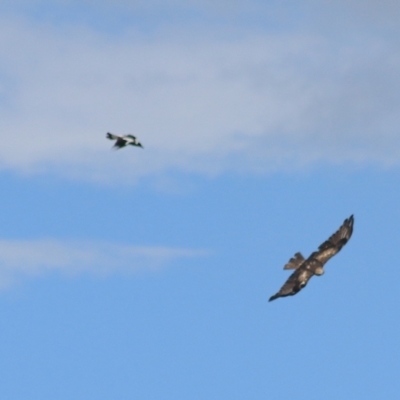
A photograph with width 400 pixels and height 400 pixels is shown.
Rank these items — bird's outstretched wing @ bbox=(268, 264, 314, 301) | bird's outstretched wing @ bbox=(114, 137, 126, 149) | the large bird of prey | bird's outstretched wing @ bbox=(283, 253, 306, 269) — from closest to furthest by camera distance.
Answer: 1. bird's outstretched wing @ bbox=(114, 137, 126, 149)
2. bird's outstretched wing @ bbox=(268, 264, 314, 301)
3. the large bird of prey
4. bird's outstretched wing @ bbox=(283, 253, 306, 269)

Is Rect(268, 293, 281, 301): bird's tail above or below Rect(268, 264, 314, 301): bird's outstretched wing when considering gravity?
below

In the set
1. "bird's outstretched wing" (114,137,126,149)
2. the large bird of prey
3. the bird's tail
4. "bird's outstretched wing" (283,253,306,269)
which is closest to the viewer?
the bird's tail

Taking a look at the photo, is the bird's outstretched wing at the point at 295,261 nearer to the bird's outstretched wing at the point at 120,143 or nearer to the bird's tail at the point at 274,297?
the bird's tail at the point at 274,297

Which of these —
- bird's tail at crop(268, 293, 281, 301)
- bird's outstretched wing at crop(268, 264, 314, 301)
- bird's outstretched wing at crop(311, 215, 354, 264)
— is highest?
bird's outstretched wing at crop(311, 215, 354, 264)

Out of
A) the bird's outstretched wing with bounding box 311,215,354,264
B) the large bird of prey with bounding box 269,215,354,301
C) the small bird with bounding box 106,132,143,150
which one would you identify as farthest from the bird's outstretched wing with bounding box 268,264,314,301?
the small bird with bounding box 106,132,143,150

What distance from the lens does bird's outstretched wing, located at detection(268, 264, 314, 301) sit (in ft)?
217

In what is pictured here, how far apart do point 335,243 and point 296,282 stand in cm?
542

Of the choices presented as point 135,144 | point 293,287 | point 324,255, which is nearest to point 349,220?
point 324,255

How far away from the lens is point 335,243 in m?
71.1

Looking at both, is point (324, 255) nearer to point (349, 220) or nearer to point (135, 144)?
point (349, 220)

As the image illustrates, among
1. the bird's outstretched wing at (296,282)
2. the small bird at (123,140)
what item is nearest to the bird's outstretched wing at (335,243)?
the bird's outstretched wing at (296,282)

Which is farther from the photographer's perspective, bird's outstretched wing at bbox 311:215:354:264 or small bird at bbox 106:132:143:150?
bird's outstretched wing at bbox 311:215:354:264

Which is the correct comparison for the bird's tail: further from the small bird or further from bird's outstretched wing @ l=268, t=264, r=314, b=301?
the small bird

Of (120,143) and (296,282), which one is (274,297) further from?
(120,143)
